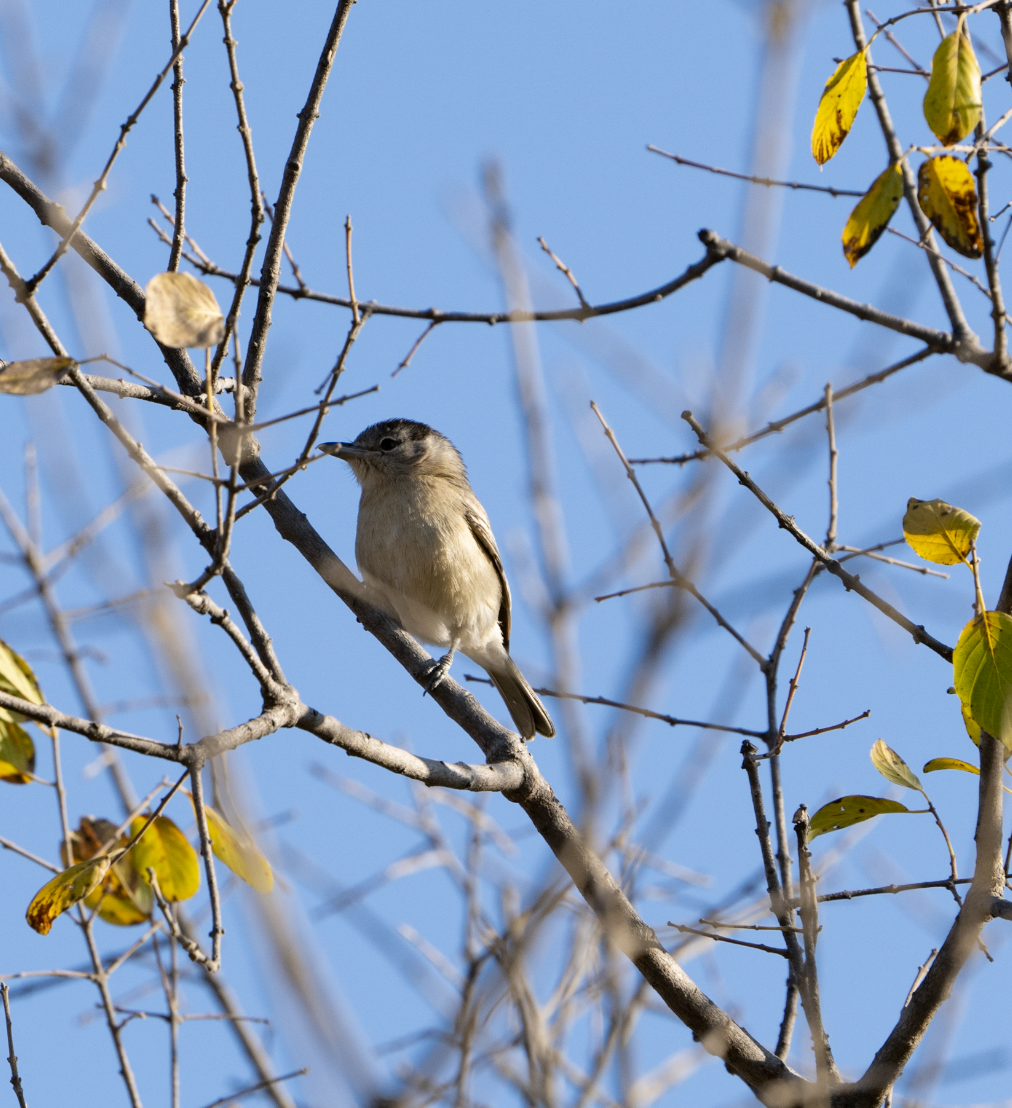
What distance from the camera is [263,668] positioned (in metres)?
3.27

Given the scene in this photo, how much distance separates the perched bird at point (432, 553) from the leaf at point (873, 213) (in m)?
3.78

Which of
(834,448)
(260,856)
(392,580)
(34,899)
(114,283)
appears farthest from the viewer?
(392,580)

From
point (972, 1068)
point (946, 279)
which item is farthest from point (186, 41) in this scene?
point (972, 1068)

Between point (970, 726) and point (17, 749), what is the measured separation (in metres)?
2.73

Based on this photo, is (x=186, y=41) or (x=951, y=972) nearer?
(x=951, y=972)

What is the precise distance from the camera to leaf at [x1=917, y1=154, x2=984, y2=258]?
312 cm

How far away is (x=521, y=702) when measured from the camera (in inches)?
307

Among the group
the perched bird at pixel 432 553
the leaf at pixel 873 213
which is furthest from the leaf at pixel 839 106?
the perched bird at pixel 432 553

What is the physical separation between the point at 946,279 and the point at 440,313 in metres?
1.70

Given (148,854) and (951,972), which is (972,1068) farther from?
(148,854)

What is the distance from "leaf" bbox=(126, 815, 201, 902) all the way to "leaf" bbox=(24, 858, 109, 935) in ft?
2.33

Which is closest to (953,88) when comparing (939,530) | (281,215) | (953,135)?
(953,135)

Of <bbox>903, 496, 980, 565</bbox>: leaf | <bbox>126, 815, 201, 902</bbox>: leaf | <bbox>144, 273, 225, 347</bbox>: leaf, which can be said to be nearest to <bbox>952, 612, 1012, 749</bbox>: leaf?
<bbox>903, 496, 980, 565</bbox>: leaf

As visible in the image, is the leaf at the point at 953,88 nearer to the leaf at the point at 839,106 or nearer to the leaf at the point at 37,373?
the leaf at the point at 839,106
